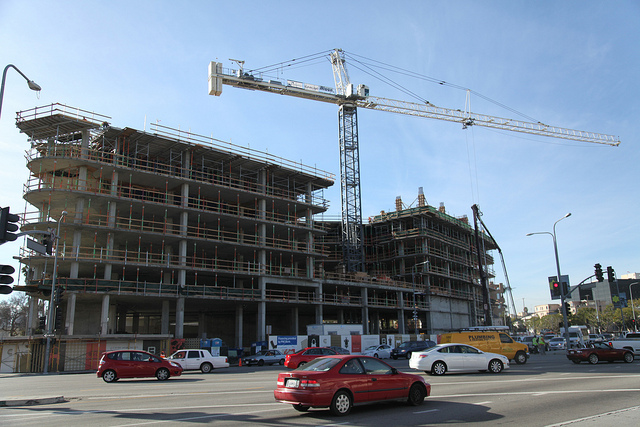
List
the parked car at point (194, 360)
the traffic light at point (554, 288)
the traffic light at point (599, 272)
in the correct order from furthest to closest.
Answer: the traffic light at point (554, 288) < the traffic light at point (599, 272) < the parked car at point (194, 360)

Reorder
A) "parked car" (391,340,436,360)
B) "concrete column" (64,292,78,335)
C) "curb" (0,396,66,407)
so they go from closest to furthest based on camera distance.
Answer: "curb" (0,396,66,407)
"parked car" (391,340,436,360)
"concrete column" (64,292,78,335)

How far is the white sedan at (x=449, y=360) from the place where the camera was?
20.4 meters

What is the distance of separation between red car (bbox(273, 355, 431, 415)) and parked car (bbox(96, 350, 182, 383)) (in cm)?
1330

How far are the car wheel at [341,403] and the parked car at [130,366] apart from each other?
14.4 m

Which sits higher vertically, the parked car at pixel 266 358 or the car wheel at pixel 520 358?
the car wheel at pixel 520 358

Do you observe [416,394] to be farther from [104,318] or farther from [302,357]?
[104,318]

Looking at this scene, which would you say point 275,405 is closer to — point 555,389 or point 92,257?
point 555,389

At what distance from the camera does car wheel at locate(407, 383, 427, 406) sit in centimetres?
1190

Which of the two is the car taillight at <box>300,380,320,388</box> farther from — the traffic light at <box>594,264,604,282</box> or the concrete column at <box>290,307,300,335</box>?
the concrete column at <box>290,307,300,335</box>

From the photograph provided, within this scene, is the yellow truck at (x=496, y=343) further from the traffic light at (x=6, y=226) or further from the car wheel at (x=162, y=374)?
the traffic light at (x=6, y=226)

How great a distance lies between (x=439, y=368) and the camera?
67.3 ft

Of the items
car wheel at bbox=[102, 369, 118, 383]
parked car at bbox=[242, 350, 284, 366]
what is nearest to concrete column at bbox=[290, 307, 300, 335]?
parked car at bbox=[242, 350, 284, 366]

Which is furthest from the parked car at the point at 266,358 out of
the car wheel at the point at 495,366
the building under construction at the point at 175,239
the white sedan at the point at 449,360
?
the car wheel at the point at 495,366

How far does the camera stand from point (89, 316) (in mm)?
44594
